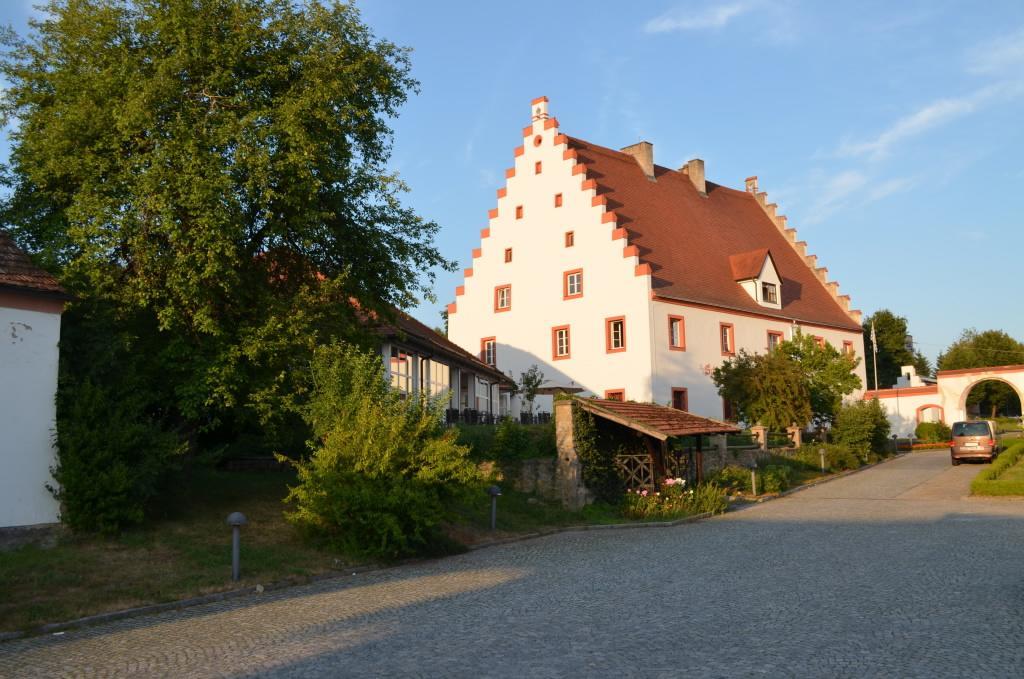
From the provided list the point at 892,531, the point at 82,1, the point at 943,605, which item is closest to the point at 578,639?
the point at 943,605

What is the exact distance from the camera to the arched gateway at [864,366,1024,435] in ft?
148

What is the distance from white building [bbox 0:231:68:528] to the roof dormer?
34687 mm

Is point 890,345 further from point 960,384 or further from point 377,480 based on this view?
point 377,480

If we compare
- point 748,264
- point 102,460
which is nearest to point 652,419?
point 102,460

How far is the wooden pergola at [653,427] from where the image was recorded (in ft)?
66.3

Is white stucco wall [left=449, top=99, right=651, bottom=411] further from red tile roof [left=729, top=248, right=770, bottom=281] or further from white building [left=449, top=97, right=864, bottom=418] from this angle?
red tile roof [left=729, top=248, right=770, bottom=281]

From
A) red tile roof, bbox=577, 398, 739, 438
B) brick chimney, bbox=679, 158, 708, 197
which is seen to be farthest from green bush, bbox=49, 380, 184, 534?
brick chimney, bbox=679, 158, 708, 197

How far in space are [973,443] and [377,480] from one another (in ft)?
90.5

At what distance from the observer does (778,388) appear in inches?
1261

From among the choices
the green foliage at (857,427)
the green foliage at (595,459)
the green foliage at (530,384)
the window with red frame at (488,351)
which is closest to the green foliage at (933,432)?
the green foliage at (857,427)

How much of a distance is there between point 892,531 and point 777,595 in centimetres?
759

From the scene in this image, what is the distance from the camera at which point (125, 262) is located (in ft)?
51.9

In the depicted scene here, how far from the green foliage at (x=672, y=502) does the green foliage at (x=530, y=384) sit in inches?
578

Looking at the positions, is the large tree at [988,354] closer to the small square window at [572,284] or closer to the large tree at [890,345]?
the large tree at [890,345]
